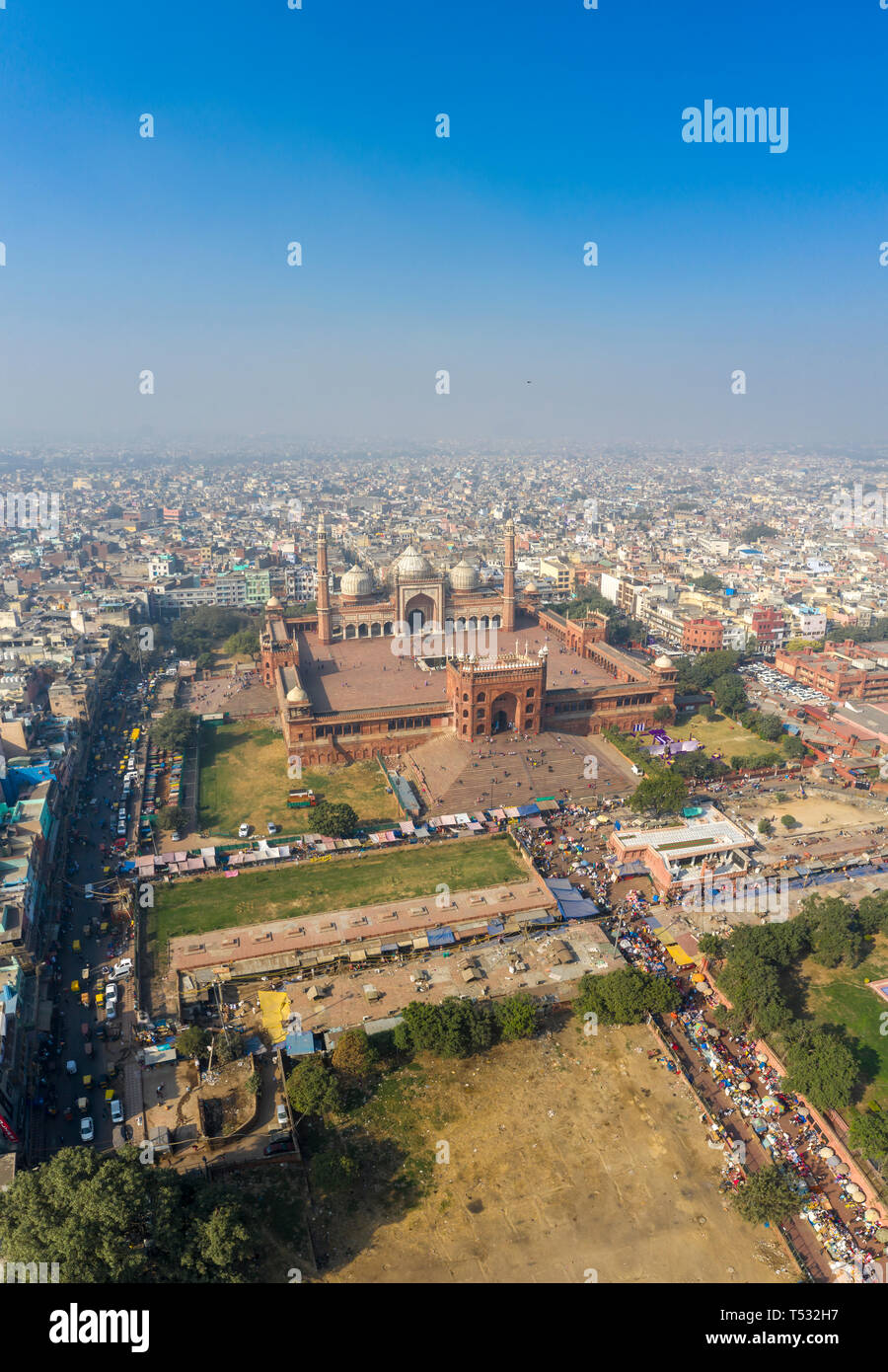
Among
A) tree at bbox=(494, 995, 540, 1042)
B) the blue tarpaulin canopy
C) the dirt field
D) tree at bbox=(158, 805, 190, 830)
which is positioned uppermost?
tree at bbox=(158, 805, 190, 830)

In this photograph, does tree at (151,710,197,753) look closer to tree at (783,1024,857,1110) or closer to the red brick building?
tree at (783,1024,857,1110)

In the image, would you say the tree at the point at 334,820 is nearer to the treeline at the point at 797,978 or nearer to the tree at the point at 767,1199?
the treeline at the point at 797,978

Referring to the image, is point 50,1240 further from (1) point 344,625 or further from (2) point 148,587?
(2) point 148,587

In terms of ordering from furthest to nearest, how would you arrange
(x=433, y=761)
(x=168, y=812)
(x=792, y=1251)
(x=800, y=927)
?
(x=433, y=761)
(x=168, y=812)
(x=800, y=927)
(x=792, y=1251)

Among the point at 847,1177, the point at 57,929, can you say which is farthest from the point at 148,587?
the point at 847,1177
